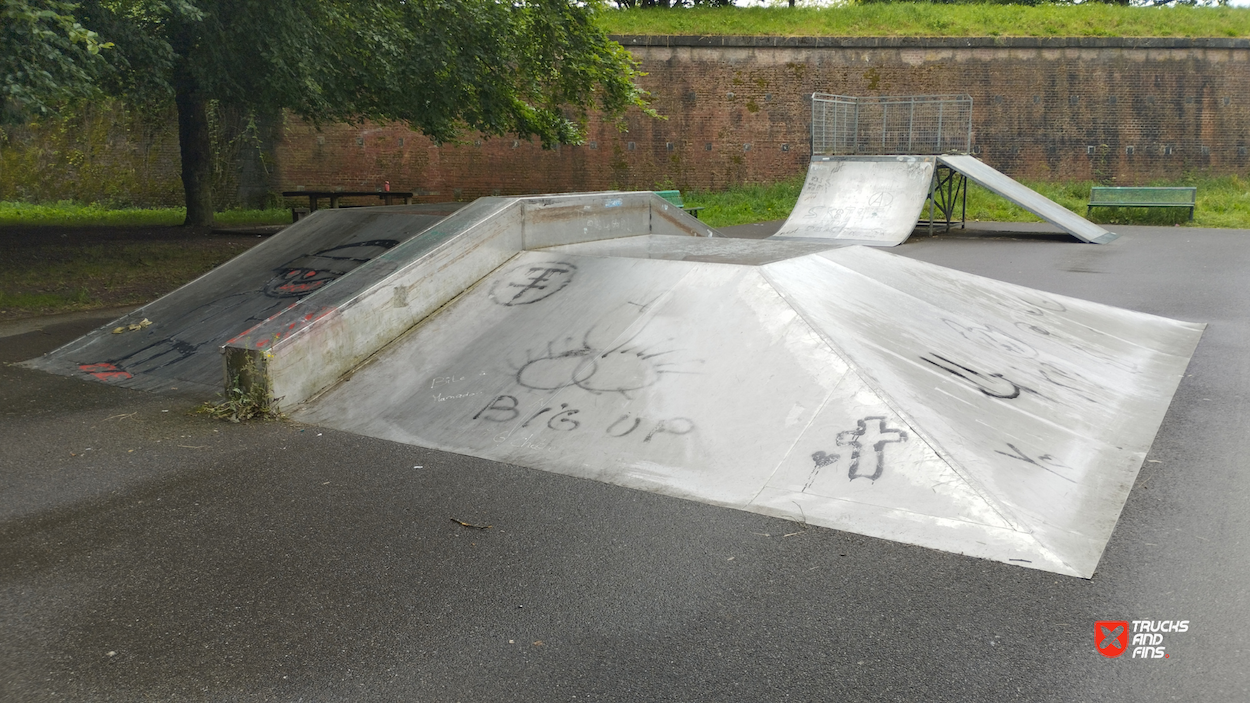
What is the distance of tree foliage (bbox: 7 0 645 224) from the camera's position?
984cm

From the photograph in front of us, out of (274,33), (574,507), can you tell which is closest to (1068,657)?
(574,507)

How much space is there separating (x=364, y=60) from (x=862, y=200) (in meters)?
9.00

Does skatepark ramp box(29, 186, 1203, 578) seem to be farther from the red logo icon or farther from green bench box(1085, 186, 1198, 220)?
green bench box(1085, 186, 1198, 220)

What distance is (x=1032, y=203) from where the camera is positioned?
1531 centimetres

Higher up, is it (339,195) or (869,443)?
(339,195)

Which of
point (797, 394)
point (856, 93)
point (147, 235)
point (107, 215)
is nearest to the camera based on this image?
point (797, 394)

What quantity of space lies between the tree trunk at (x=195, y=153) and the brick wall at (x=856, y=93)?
7.17 meters

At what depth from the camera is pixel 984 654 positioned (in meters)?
2.87

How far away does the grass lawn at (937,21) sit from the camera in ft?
76.3

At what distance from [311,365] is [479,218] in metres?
1.99

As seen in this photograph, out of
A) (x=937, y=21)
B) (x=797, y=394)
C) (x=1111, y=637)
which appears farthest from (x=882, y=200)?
(x=1111, y=637)

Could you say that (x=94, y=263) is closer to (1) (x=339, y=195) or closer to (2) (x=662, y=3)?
(1) (x=339, y=195)

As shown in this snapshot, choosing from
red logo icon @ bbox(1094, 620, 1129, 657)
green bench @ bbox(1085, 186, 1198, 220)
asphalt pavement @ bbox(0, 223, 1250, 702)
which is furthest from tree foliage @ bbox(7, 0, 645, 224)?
green bench @ bbox(1085, 186, 1198, 220)

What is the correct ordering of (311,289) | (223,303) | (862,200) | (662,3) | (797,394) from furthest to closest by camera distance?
(662,3)
(862,200)
(223,303)
(311,289)
(797,394)
